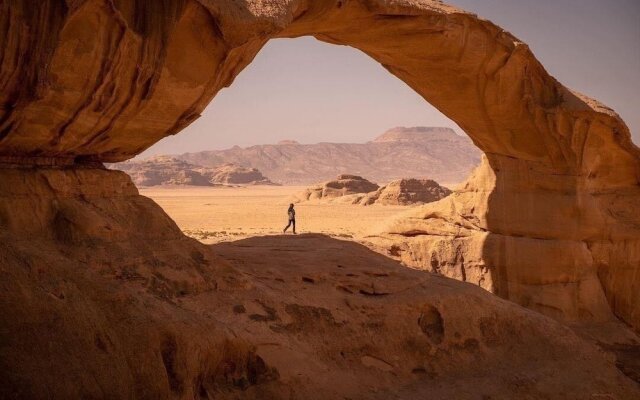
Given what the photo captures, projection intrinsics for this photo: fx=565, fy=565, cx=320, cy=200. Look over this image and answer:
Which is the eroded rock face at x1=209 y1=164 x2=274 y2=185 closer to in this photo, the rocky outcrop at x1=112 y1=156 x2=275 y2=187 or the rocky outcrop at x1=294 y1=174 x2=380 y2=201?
the rocky outcrop at x1=112 y1=156 x2=275 y2=187

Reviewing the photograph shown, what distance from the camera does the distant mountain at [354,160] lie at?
12444cm

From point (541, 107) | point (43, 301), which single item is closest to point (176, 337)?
point (43, 301)

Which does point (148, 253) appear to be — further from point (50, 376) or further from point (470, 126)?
point (470, 126)

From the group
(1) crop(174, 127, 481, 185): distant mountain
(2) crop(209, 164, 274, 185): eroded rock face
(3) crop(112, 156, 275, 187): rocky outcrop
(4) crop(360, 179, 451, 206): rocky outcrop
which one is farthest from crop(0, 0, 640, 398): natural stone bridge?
(1) crop(174, 127, 481, 185): distant mountain

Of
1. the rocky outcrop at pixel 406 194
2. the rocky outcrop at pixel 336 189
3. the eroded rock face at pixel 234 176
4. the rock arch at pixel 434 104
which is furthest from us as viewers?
the eroded rock face at pixel 234 176

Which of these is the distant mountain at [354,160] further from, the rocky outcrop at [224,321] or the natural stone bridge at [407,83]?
the rocky outcrop at [224,321]

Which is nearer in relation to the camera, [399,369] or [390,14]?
[399,369]

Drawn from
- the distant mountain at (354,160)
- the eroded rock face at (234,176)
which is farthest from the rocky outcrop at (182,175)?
the distant mountain at (354,160)

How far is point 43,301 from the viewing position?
358cm

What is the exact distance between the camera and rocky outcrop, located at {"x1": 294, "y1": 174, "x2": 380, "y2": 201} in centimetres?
4269

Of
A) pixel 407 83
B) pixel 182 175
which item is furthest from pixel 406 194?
pixel 182 175

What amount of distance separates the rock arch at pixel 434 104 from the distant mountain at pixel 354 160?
105 metres

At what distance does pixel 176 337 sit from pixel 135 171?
80.4 m

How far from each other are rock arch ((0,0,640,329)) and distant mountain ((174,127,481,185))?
344 feet
